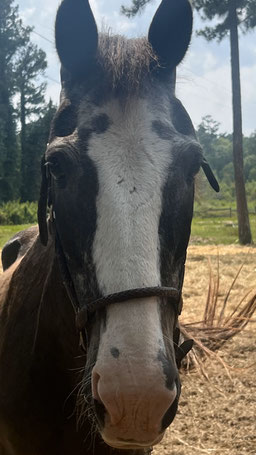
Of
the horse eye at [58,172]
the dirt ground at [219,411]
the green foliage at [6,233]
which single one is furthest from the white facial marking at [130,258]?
the green foliage at [6,233]

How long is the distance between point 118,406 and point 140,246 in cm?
49

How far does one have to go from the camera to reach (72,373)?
82.6 inches

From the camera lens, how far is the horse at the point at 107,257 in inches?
53.1

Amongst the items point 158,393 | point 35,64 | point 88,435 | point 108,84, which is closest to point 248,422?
point 88,435

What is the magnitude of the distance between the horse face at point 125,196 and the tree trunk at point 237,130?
12.6 meters

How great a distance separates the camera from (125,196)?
1506 millimetres

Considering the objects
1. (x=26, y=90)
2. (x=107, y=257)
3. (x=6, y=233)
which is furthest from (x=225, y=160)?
(x=107, y=257)

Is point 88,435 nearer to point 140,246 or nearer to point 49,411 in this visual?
point 49,411

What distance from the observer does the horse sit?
4.43ft

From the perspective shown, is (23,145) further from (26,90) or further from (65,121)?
(65,121)

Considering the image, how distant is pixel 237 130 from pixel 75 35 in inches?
525

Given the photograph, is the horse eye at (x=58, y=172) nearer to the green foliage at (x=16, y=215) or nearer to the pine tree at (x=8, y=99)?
the green foliage at (x=16, y=215)

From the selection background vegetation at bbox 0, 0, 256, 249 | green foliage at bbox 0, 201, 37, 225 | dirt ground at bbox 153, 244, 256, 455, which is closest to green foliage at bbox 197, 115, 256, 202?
background vegetation at bbox 0, 0, 256, 249

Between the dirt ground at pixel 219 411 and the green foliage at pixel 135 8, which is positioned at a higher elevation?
the green foliage at pixel 135 8
